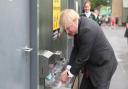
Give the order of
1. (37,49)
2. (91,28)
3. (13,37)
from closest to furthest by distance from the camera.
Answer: (13,37)
(91,28)
(37,49)

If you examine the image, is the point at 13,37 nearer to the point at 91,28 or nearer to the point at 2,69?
the point at 2,69

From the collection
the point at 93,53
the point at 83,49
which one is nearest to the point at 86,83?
the point at 93,53

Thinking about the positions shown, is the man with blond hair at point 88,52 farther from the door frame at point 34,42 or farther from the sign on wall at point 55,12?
the sign on wall at point 55,12

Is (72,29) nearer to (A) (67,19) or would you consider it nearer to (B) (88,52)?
(A) (67,19)

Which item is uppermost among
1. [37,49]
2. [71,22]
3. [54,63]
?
[71,22]

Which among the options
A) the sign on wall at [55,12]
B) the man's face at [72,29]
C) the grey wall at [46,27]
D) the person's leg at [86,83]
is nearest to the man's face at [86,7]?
the sign on wall at [55,12]

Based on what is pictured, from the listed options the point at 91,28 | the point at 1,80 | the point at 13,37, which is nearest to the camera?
the point at 1,80

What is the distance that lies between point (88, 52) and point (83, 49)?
0.07 metres

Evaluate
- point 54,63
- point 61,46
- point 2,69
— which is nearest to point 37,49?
point 2,69

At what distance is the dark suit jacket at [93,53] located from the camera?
459 centimetres

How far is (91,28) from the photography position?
461cm

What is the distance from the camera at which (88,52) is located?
4.62 metres

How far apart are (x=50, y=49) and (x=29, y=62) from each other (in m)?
1.30

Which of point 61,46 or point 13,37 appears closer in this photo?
point 13,37
